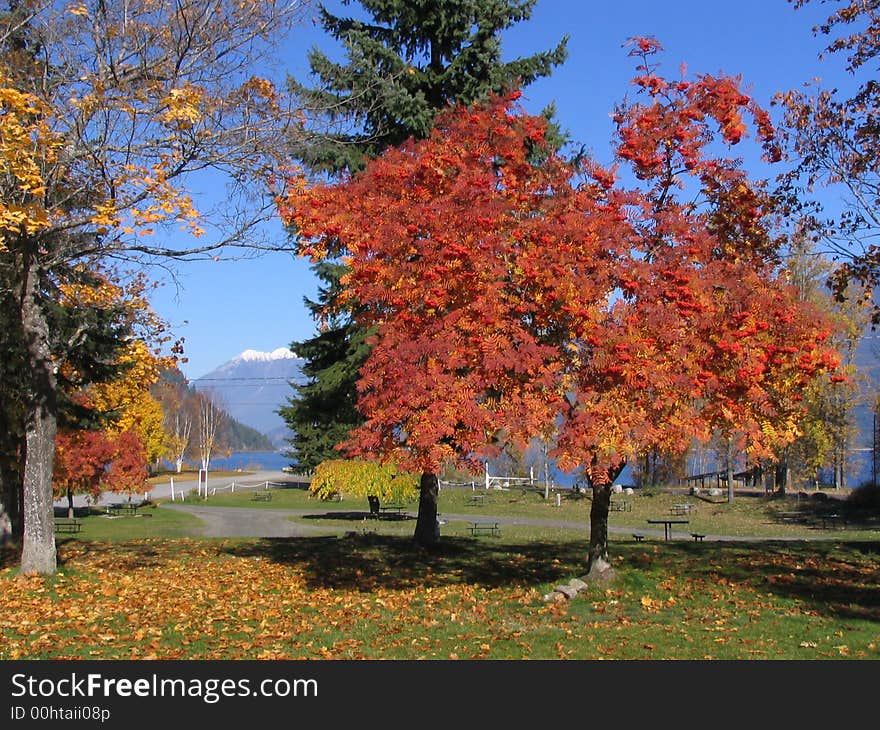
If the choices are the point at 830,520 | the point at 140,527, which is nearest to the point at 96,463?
the point at 140,527

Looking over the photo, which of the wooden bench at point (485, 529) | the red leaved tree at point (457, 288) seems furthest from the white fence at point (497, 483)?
the red leaved tree at point (457, 288)

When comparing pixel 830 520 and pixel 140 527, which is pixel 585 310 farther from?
pixel 830 520

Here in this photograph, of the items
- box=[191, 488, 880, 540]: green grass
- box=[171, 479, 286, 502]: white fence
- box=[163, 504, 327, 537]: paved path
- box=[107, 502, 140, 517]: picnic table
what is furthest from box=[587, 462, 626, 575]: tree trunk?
box=[171, 479, 286, 502]: white fence

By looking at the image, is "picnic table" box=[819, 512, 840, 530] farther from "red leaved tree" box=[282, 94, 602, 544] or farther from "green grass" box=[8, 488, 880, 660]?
"red leaved tree" box=[282, 94, 602, 544]

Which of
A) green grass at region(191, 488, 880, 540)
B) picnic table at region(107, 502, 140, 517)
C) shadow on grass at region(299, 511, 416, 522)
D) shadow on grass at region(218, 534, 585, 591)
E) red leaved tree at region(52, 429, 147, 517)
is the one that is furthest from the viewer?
picnic table at region(107, 502, 140, 517)

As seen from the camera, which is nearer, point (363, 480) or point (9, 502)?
point (9, 502)

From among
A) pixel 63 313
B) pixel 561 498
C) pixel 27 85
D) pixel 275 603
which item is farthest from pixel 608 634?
pixel 561 498

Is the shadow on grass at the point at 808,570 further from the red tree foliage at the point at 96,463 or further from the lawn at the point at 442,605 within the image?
the red tree foliage at the point at 96,463

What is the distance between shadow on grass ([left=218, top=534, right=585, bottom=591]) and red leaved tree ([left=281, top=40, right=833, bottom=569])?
3.89 m

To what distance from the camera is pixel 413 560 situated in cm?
1614

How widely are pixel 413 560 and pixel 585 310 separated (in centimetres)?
830

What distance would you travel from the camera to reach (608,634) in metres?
9.23

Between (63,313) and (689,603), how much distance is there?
52.5 ft

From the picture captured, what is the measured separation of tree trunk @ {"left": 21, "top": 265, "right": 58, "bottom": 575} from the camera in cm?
1340
